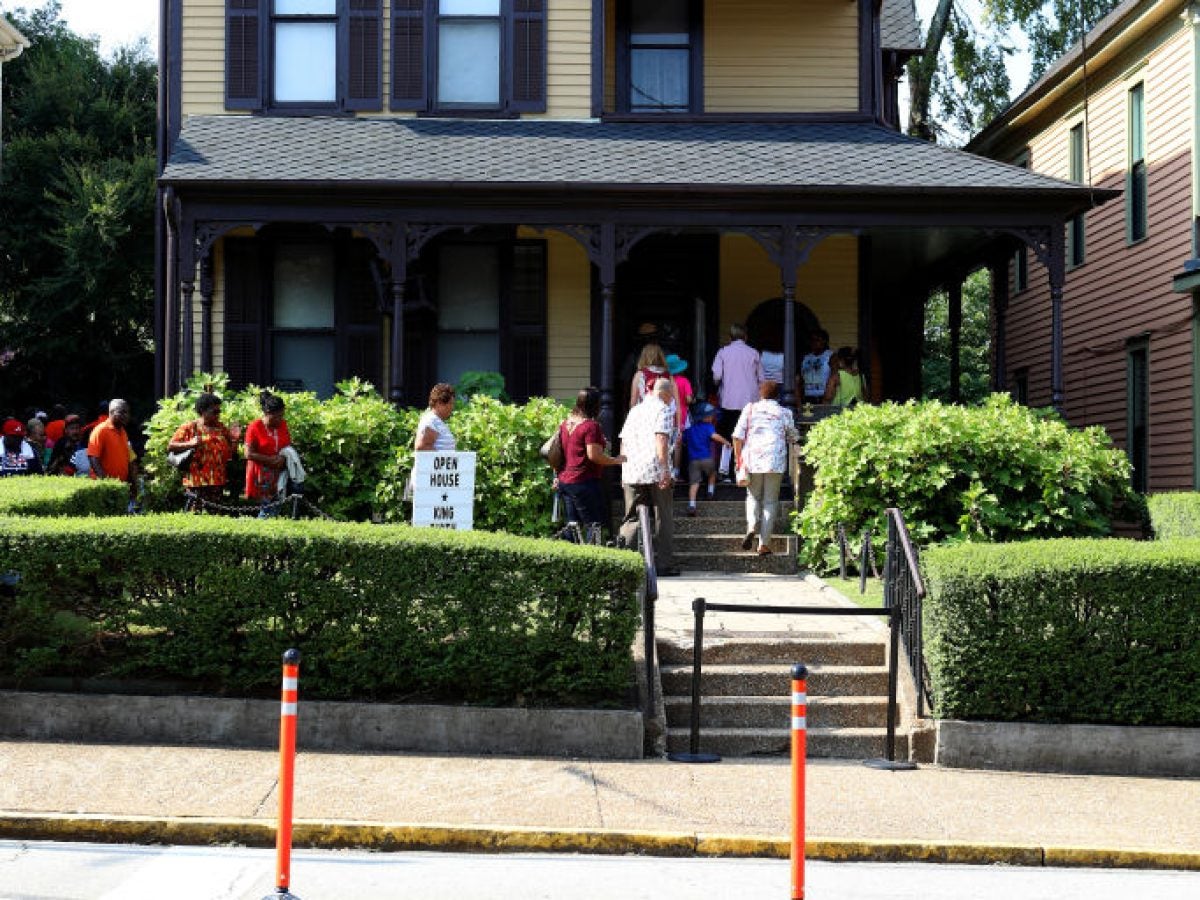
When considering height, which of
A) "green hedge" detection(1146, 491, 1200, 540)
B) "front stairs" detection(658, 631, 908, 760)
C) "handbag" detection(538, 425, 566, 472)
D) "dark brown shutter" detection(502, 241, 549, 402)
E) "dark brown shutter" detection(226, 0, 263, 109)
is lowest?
"front stairs" detection(658, 631, 908, 760)

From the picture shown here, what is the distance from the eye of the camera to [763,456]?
48.9 feet

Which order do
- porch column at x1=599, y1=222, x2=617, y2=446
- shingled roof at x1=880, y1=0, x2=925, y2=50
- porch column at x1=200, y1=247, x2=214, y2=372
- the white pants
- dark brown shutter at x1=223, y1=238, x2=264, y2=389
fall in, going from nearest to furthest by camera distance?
the white pants → porch column at x1=599, y1=222, x2=617, y2=446 → porch column at x1=200, y1=247, x2=214, y2=372 → dark brown shutter at x1=223, y1=238, x2=264, y2=389 → shingled roof at x1=880, y1=0, x2=925, y2=50

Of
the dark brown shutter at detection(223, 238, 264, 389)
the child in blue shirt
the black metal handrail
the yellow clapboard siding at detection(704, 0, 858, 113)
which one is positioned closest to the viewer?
the black metal handrail

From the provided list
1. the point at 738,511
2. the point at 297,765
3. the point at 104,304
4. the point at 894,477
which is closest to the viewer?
the point at 297,765

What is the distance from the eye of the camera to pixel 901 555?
420 inches

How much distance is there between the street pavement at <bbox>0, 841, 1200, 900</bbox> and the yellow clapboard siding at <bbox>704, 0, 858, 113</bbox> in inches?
589

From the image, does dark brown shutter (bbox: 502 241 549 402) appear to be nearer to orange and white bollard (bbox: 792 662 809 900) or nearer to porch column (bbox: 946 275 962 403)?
porch column (bbox: 946 275 962 403)

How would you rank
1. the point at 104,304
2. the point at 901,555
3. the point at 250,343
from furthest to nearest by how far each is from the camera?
the point at 104,304, the point at 250,343, the point at 901,555

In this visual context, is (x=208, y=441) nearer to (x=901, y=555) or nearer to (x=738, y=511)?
(x=738, y=511)

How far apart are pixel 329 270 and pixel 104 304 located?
41.6ft

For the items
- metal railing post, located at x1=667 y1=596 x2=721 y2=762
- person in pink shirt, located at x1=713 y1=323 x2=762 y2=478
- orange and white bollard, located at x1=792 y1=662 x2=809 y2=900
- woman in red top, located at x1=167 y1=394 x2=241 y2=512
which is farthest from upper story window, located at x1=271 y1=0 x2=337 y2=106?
orange and white bollard, located at x1=792 y1=662 x2=809 y2=900

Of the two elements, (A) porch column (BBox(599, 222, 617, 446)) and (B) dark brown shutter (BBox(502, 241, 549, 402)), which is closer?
(A) porch column (BBox(599, 222, 617, 446))

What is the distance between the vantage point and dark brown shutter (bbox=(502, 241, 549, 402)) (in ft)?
64.3

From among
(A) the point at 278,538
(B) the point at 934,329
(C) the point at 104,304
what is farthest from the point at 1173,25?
(B) the point at 934,329
